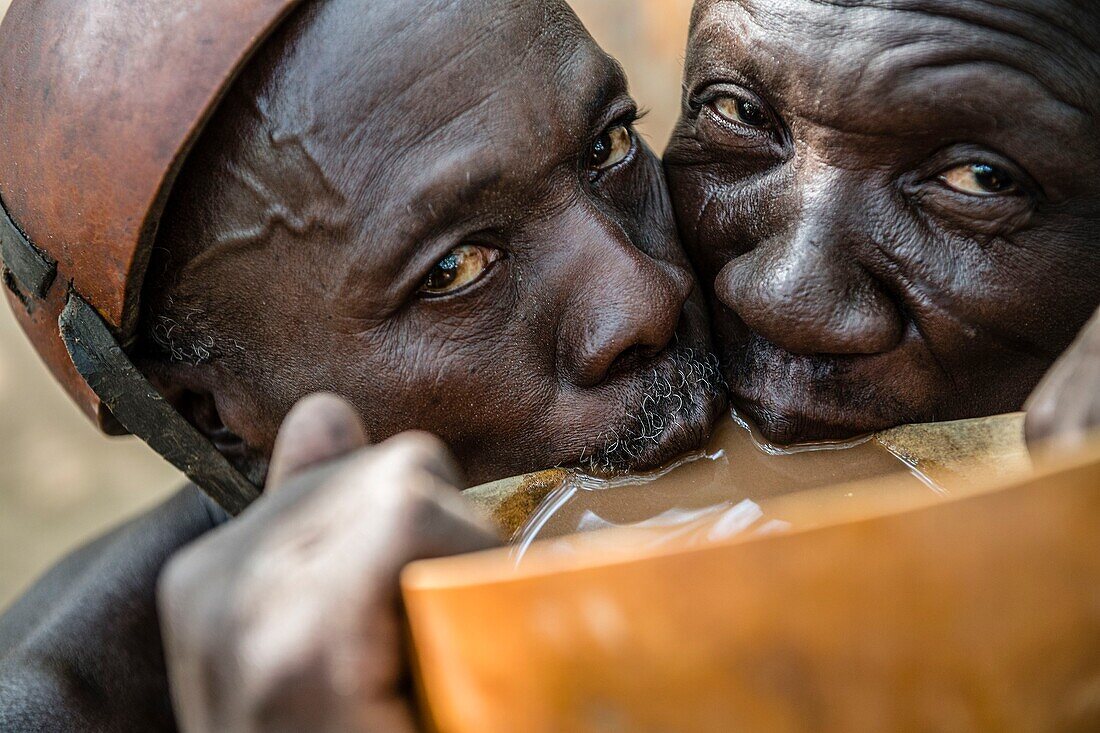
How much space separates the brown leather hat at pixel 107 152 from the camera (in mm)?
1958

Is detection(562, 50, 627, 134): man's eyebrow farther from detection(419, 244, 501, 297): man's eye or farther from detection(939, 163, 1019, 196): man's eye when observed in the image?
detection(939, 163, 1019, 196): man's eye

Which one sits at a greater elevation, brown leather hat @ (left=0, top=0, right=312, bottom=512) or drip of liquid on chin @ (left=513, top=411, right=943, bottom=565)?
brown leather hat @ (left=0, top=0, right=312, bottom=512)

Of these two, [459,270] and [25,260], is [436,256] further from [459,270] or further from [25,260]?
[25,260]

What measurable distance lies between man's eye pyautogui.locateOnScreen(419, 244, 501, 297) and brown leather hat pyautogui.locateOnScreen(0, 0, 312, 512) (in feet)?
1.70

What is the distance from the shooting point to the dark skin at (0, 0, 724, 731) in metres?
1.99

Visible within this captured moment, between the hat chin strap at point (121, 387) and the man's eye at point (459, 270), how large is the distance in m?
0.62

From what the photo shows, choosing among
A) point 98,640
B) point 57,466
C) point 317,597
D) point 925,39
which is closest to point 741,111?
point 925,39

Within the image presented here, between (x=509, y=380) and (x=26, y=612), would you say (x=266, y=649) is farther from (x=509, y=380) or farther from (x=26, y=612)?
(x=26, y=612)

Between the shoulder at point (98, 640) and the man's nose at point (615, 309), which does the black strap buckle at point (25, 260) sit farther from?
the man's nose at point (615, 309)

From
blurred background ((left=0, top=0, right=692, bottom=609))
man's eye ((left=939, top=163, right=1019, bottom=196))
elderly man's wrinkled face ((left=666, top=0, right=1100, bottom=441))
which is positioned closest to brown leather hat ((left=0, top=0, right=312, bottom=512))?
elderly man's wrinkled face ((left=666, top=0, right=1100, bottom=441))

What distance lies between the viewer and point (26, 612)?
2.77 m

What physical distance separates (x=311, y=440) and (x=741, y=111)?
4.35 feet

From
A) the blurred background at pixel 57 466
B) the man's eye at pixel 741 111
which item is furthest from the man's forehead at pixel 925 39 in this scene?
the blurred background at pixel 57 466

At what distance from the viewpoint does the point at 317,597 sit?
100 centimetres
